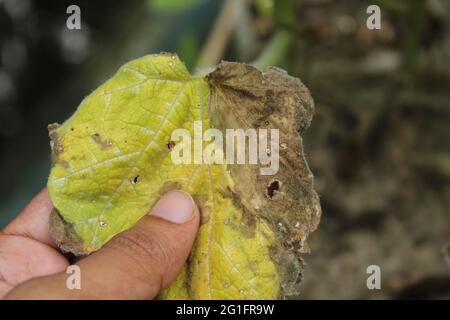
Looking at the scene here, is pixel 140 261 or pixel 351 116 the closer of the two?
pixel 140 261

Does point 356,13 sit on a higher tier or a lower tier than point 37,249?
higher

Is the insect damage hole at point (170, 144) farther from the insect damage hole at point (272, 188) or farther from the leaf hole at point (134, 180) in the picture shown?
the insect damage hole at point (272, 188)

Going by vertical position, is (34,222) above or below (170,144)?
below

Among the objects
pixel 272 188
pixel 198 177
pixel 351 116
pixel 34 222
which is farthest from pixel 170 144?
pixel 351 116

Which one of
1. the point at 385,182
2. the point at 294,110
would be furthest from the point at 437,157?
the point at 294,110

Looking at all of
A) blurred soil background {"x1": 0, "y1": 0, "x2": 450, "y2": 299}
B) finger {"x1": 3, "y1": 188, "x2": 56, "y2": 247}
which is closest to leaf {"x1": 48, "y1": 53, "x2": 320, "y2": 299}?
finger {"x1": 3, "y1": 188, "x2": 56, "y2": 247}

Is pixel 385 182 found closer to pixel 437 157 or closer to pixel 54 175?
pixel 437 157

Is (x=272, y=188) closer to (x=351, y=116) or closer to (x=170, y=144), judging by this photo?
(x=170, y=144)
